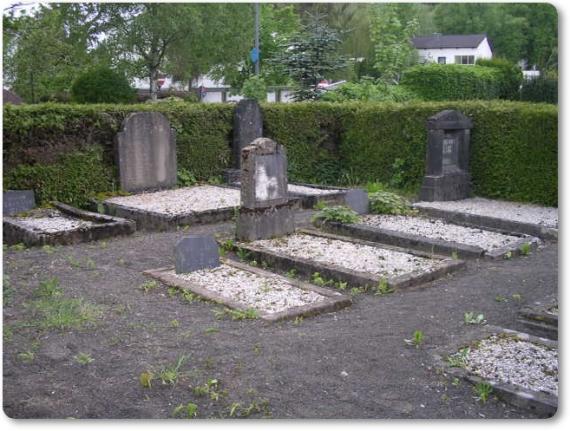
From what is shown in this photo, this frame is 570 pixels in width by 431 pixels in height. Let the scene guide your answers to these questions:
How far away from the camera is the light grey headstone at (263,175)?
8.65m

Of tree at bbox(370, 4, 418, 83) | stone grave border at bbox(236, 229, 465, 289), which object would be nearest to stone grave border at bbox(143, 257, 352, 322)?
stone grave border at bbox(236, 229, 465, 289)

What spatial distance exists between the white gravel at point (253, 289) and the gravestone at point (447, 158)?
5743 millimetres

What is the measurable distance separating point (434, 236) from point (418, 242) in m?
0.59

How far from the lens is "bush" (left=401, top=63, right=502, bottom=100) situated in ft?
81.4

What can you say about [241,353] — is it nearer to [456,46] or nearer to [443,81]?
[443,81]

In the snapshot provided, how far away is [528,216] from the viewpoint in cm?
1056

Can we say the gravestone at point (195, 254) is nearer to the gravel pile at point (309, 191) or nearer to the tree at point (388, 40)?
the gravel pile at point (309, 191)

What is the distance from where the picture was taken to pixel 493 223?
10.2 metres

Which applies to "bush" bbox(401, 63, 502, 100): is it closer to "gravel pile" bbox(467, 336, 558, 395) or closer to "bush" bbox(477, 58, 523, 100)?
"bush" bbox(477, 58, 523, 100)

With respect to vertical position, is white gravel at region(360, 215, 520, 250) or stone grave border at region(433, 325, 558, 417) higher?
white gravel at region(360, 215, 520, 250)

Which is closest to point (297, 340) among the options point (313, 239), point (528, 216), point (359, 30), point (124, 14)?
point (313, 239)

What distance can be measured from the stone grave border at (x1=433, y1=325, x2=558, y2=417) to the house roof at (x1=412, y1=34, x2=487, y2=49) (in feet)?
143

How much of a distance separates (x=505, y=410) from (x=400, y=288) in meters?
2.86

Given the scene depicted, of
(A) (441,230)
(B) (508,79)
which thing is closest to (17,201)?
(A) (441,230)
